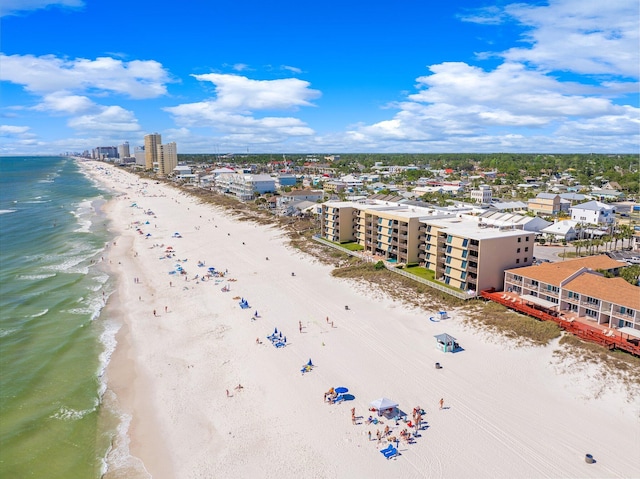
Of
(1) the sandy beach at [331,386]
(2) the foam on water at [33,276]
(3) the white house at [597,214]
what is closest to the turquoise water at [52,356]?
(2) the foam on water at [33,276]

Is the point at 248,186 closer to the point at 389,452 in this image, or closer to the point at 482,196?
the point at 482,196

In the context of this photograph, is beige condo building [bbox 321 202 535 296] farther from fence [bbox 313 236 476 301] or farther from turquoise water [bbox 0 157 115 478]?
turquoise water [bbox 0 157 115 478]

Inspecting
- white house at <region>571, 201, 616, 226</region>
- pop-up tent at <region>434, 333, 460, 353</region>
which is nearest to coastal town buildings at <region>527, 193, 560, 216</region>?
white house at <region>571, 201, 616, 226</region>

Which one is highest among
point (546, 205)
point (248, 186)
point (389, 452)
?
point (248, 186)

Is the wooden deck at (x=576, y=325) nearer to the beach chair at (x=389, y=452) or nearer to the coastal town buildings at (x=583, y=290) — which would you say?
the coastal town buildings at (x=583, y=290)

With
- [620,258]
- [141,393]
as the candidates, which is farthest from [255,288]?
[620,258]

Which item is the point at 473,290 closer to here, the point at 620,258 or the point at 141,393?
the point at 620,258

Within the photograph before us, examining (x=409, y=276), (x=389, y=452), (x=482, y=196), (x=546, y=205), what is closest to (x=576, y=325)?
(x=409, y=276)
